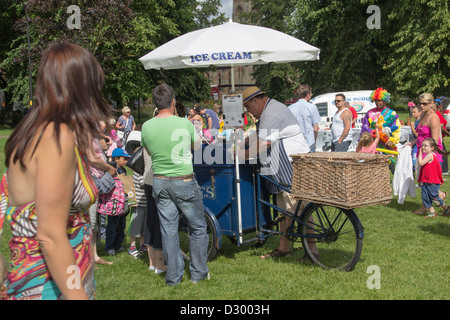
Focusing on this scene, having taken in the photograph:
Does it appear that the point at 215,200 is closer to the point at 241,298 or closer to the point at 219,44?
the point at 241,298

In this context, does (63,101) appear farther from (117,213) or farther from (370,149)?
(370,149)

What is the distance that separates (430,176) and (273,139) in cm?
381

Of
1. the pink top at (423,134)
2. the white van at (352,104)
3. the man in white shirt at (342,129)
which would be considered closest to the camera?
the pink top at (423,134)

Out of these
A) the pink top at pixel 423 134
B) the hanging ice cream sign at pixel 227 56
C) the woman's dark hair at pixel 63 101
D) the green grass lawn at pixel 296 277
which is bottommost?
the green grass lawn at pixel 296 277

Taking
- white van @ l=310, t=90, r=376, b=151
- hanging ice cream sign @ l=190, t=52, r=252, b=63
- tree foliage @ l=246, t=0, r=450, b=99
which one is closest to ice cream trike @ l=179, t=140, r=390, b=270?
hanging ice cream sign @ l=190, t=52, r=252, b=63

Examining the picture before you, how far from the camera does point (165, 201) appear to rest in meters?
4.76

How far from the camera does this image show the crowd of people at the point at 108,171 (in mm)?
1716

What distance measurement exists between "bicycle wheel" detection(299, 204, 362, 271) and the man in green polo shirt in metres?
1.16

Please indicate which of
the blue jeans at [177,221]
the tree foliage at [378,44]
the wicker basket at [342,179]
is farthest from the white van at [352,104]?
the blue jeans at [177,221]

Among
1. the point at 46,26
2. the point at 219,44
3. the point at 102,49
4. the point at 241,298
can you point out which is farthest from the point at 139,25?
the point at 241,298

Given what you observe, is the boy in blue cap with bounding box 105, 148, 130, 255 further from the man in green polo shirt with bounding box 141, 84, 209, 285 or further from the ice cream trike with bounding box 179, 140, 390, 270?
the man in green polo shirt with bounding box 141, 84, 209, 285

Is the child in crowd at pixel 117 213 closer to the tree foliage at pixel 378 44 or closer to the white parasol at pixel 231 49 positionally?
the white parasol at pixel 231 49

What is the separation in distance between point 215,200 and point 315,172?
131 cm

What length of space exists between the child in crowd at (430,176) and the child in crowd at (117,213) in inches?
182
